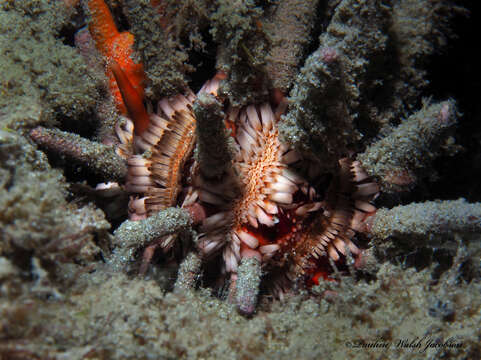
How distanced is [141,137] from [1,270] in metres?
1.50

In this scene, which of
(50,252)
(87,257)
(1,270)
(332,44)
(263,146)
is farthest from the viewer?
(263,146)

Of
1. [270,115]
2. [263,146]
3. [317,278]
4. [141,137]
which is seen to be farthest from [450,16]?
[141,137]

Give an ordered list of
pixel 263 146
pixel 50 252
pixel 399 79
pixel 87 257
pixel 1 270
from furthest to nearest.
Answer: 1. pixel 399 79
2. pixel 263 146
3. pixel 87 257
4. pixel 50 252
5. pixel 1 270

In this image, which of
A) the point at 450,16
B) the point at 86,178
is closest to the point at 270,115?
the point at 86,178

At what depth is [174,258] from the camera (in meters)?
2.74

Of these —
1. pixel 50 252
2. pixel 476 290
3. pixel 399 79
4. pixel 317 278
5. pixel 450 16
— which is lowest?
pixel 317 278

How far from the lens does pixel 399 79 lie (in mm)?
3049

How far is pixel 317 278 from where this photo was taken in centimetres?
283

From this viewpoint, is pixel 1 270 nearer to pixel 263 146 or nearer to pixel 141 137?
pixel 141 137

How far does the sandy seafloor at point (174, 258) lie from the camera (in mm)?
1725

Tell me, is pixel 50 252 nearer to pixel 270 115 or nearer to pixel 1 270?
pixel 1 270

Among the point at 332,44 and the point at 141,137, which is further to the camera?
the point at 141,137

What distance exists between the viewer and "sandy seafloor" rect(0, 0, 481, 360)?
5.66ft

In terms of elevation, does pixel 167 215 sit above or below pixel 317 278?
above
